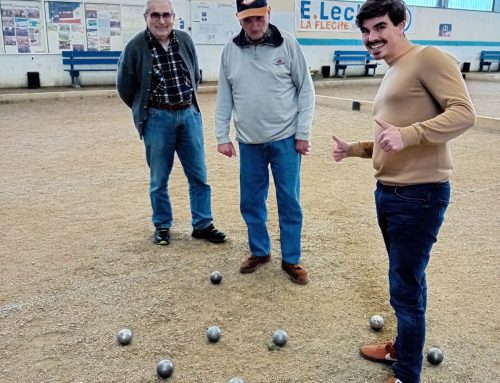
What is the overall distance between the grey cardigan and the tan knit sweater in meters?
2.02

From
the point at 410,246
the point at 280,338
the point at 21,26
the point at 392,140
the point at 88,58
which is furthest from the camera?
the point at 88,58

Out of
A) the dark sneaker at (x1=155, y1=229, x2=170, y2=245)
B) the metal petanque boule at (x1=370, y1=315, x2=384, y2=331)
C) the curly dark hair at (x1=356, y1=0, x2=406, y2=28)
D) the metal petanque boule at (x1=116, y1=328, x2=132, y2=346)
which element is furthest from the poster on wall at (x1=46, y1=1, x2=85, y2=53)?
the curly dark hair at (x1=356, y1=0, x2=406, y2=28)

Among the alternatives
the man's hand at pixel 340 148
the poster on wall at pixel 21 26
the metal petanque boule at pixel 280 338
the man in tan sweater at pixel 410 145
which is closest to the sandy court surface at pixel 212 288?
the metal petanque boule at pixel 280 338

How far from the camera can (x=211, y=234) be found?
4078 millimetres

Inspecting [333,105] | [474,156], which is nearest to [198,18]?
[333,105]

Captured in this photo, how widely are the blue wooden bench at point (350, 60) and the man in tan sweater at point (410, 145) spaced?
16751 millimetres

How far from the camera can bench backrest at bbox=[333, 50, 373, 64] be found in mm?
18297

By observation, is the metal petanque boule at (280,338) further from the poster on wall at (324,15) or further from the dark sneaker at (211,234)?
the poster on wall at (324,15)

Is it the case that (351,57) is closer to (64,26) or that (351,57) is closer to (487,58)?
(487,58)

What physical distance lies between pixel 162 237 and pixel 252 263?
875 millimetres

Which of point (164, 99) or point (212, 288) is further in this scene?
point (164, 99)

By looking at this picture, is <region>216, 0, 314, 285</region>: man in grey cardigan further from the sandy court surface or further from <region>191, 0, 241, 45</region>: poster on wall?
<region>191, 0, 241, 45</region>: poster on wall

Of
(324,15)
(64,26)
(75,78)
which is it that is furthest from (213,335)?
(324,15)

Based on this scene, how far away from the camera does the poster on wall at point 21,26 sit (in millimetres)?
12484
